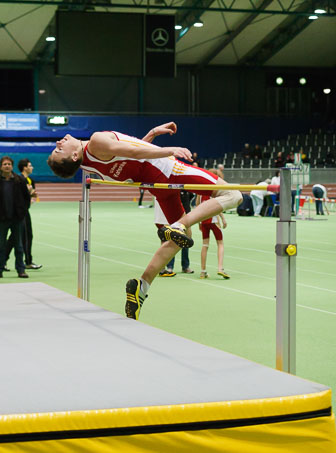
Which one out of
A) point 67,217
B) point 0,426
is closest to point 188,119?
point 67,217

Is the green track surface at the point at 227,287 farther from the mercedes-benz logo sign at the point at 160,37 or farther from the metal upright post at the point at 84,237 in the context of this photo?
the mercedes-benz logo sign at the point at 160,37

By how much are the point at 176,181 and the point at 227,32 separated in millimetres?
36736

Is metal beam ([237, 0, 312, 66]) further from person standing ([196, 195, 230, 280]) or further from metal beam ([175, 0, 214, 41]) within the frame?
person standing ([196, 195, 230, 280])

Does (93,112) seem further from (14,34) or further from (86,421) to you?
(86,421)

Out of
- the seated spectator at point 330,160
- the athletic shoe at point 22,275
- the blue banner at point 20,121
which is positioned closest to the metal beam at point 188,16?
the blue banner at point 20,121

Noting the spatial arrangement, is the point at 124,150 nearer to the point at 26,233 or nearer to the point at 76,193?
the point at 26,233

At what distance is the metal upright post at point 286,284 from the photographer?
4.50 metres

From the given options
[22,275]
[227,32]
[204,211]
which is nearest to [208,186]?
[204,211]

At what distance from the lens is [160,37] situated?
23766 millimetres

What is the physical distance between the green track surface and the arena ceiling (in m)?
19.5

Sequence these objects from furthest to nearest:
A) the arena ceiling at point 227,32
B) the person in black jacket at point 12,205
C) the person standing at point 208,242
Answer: the arena ceiling at point 227,32, the person in black jacket at point 12,205, the person standing at point 208,242

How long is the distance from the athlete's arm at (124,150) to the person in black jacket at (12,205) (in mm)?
5566

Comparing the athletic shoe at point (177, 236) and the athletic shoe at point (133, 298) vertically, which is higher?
the athletic shoe at point (177, 236)

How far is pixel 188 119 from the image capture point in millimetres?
45406
